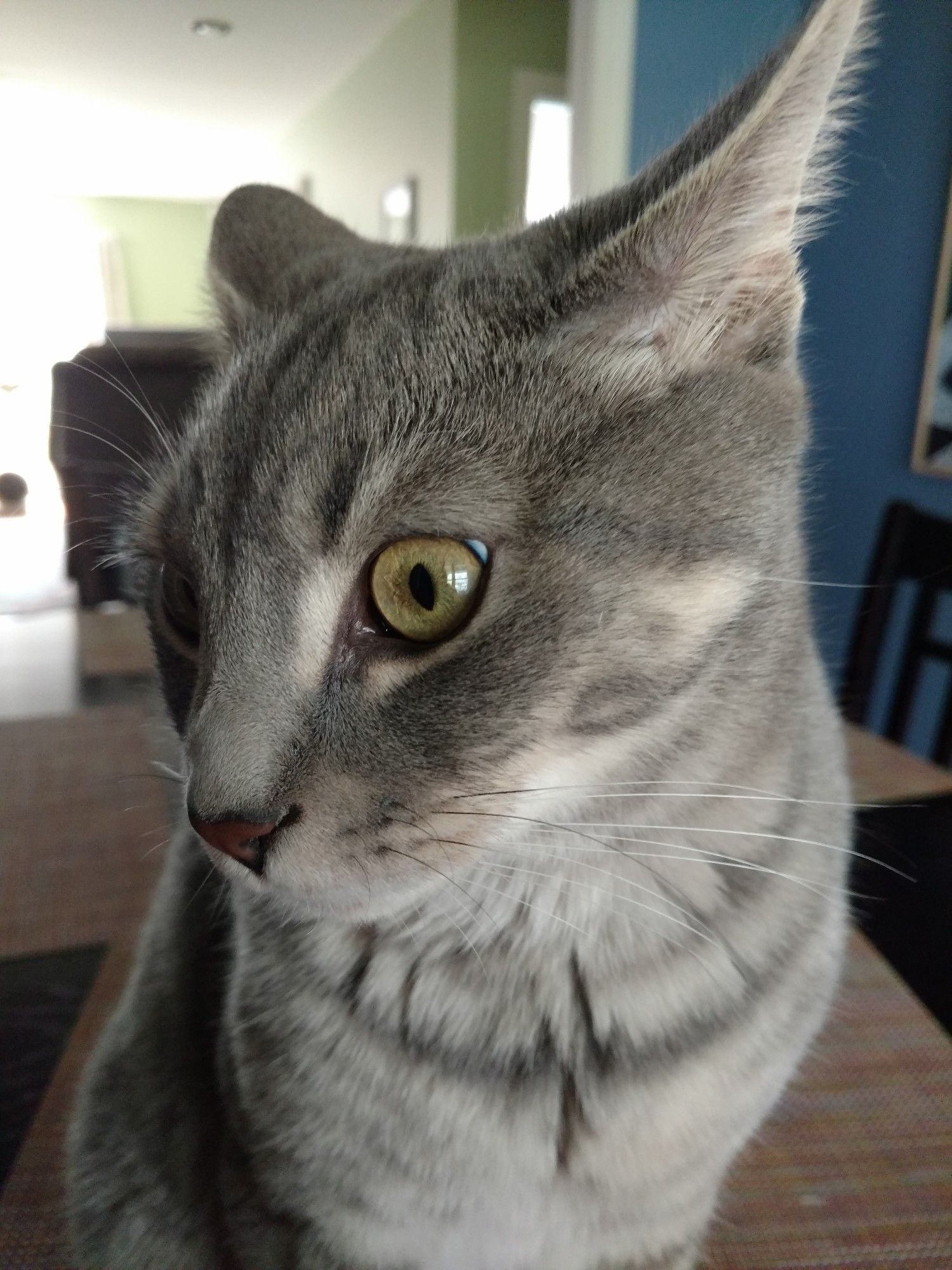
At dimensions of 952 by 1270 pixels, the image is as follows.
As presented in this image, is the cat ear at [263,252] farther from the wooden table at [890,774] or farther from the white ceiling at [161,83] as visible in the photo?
the wooden table at [890,774]

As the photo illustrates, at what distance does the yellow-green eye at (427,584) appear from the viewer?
0.39m

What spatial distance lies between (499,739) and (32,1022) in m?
0.57

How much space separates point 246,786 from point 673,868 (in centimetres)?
27

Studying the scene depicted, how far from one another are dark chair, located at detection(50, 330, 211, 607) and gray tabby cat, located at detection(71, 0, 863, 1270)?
0.30ft

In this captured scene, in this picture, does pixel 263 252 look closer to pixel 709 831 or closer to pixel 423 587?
pixel 423 587

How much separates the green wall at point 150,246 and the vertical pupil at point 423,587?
86.5 inches

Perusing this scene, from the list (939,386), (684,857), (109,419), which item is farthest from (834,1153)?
(939,386)

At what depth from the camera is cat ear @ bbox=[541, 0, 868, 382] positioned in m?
0.34

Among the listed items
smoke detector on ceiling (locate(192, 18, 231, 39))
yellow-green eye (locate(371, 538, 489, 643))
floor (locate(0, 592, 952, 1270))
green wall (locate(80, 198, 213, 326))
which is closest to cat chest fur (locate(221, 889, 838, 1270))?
floor (locate(0, 592, 952, 1270))

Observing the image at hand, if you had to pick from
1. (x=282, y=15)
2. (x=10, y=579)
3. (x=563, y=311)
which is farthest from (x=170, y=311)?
(x=563, y=311)

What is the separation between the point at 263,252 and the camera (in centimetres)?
63

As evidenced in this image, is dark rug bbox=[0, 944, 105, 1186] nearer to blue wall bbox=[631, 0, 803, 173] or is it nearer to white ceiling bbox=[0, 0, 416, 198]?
white ceiling bbox=[0, 0, 416, 198]

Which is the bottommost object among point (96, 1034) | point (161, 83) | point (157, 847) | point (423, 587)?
point (96, 1034)

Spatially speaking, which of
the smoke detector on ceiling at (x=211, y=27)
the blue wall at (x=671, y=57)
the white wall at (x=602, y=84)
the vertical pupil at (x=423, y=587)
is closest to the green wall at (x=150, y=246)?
the smoke detector on ceiling at (x=211, y=27)
